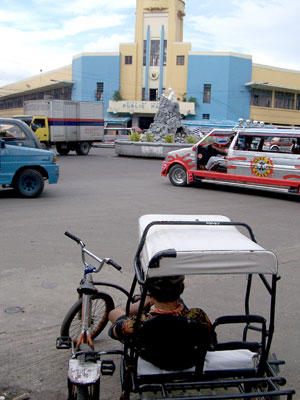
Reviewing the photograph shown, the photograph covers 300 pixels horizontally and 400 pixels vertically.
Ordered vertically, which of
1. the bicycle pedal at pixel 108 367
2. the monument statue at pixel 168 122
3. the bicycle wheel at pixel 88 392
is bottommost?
the bicycle wheel at pixel 88 392

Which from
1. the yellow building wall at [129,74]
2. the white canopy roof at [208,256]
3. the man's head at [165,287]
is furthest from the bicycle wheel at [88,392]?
the yellow building wall at [129,74]

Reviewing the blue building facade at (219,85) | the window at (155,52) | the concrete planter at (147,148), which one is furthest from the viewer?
the window at (155,52)

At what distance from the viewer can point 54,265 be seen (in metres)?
6.13

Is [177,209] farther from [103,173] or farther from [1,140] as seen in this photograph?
[103,173]

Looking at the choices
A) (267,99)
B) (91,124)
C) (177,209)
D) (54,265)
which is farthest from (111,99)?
(54,265)

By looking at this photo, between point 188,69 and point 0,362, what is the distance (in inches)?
2037

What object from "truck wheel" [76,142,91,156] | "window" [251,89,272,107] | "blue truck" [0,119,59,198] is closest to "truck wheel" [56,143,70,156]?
"truck wheel" [76,142,91,156]

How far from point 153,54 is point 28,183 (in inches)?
1833

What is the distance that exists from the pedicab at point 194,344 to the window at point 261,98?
52.8 m

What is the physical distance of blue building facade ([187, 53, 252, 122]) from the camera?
50781 millimetres

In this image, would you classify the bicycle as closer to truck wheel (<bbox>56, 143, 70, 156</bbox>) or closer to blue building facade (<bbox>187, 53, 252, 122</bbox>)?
truck wheel (<bbox>56, 143, 70, 156</bbox>)

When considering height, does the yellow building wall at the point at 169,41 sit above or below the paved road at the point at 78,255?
above

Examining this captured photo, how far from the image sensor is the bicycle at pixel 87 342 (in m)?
2.72

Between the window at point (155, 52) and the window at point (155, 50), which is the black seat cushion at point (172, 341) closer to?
the window at point (155, 52)
